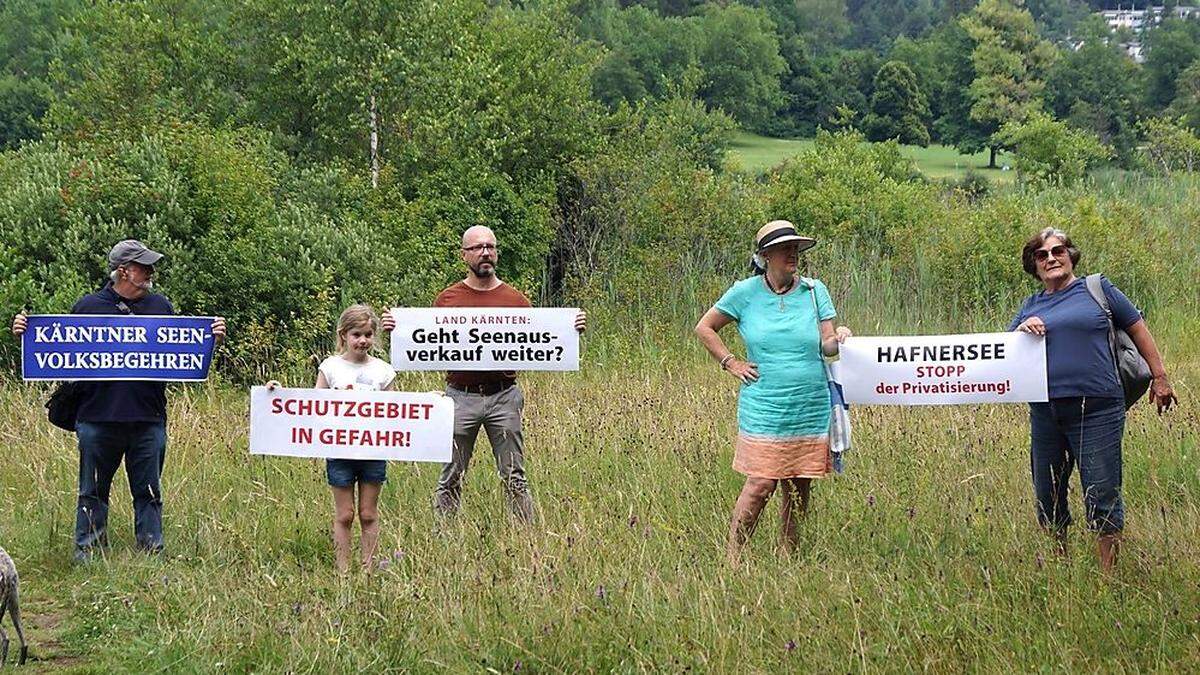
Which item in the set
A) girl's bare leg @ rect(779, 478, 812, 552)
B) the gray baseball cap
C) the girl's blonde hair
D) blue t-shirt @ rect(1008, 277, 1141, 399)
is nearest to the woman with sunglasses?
blue t-shirt @ rect(1008, 277, 1141, 399)

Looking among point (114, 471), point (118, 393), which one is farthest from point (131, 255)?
point (114, 471)

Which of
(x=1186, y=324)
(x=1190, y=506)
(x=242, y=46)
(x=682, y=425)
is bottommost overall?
(x=1190, y=506)

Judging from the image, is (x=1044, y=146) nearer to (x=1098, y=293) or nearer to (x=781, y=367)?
(x=1098, y=293)

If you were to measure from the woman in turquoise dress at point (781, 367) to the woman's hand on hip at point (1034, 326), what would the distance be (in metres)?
0.85

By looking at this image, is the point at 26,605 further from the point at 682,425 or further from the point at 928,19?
the point at 928,19

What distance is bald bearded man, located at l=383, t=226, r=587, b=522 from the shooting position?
→ 25.9 feet

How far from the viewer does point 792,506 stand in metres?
7.27

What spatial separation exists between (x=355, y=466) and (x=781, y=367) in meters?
2.30

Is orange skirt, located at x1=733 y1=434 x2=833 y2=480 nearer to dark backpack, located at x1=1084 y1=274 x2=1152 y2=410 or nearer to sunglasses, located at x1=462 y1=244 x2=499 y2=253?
dark backpack, located at x1=1084 y1=274 x2=1152 y2=410

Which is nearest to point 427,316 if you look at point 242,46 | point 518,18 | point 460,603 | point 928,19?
point 460,603

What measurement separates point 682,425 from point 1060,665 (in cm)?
517

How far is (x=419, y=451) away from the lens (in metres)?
7.48

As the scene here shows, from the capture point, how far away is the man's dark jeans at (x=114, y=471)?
8.04 m

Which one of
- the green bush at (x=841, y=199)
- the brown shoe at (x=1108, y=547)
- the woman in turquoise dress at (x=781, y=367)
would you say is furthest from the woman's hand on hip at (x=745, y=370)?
the green bush at (x=841, y=199)
